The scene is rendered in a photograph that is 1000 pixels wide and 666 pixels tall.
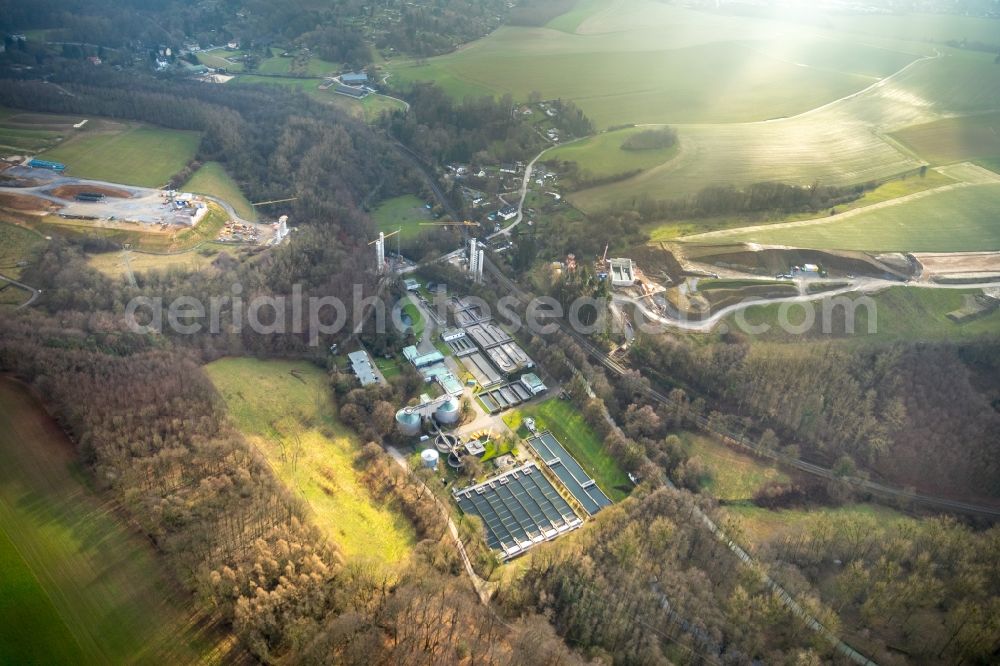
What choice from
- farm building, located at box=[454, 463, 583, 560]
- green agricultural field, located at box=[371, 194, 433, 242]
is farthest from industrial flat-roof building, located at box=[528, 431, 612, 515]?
green agricultural field, located at box=[371, 194, 433, 242]

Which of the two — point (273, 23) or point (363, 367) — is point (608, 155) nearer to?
point (363, 367)

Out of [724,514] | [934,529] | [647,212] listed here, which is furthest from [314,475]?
[647,212]

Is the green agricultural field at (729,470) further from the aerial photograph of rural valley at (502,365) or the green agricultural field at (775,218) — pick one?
the green agricultural field at (775,218)

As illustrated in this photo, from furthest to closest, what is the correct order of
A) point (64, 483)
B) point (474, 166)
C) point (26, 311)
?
point (474, 166) → point (26, 311) → point (64, 483)

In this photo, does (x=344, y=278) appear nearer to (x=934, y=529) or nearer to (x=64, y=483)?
(x=64, y=483)

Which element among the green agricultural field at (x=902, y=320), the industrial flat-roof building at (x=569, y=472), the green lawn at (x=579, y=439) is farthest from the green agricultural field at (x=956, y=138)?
the industrial flat-roof building at (x=569, y=472)

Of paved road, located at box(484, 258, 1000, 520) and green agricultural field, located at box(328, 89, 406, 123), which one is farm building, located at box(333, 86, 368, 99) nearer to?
green agricultural field, located at box(328, 89, 406, 123)
